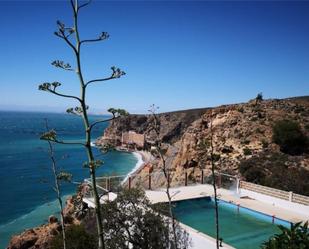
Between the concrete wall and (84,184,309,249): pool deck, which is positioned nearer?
(84,184,309,249): pool deck

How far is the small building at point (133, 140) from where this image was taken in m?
96.8

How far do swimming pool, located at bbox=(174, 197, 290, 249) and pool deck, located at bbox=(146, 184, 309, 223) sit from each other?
0.31m

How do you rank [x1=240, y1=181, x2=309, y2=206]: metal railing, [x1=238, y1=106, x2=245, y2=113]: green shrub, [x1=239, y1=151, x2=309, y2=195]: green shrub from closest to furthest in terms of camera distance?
[x1=240, y1=181, x2=309, y2=206]: metal railing < [x1=239, y1=151, x2=309, y2=195]: green shrub < [x1=238, y1=106, x2=245, y2=113]: green shrub

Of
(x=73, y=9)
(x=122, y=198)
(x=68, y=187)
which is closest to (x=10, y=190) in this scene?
(x=68, y=187)

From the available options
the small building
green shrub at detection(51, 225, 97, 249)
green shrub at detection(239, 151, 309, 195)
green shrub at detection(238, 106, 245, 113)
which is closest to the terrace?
green shrub at detection(239, 151, 309, 195)

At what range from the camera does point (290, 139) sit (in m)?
29.3

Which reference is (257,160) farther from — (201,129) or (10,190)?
(10,190)

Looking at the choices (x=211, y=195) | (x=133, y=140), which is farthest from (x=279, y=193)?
(x=133, y=140)

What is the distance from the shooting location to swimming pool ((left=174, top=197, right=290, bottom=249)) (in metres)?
15.5

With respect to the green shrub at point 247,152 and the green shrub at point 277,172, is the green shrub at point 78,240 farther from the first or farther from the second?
the green shrub at point 247,152

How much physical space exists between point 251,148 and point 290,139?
3.50 meters

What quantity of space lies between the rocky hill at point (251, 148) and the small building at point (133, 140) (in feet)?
177

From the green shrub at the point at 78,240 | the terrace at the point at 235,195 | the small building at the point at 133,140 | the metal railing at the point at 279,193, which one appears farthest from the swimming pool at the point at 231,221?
the small building at the point at 133,140

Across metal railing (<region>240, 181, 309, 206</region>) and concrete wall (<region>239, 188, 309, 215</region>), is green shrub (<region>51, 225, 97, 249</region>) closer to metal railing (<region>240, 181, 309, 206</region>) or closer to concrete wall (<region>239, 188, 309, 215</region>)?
concrete wall (<region>239, 188, 309, 215</region>)
